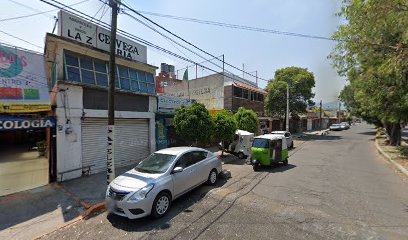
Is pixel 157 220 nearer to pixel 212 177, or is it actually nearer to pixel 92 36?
pixel 212 177

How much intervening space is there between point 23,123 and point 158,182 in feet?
18.8

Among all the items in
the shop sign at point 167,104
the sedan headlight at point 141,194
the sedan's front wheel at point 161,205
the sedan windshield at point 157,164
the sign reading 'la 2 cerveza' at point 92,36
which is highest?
the sign reading 'la 2 cerveza' at point 92,36

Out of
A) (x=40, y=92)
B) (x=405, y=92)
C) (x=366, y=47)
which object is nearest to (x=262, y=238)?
(x=366, y=47)

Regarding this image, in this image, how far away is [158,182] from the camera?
6.25m

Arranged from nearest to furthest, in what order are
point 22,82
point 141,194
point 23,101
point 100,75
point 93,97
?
point 141,194 → point 23,101 → point 22,82 → point 93,97 → point 100,75

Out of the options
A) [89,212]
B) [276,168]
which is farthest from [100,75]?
[276,168]

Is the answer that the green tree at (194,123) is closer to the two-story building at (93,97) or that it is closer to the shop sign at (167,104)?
the shop sign at (167,104)

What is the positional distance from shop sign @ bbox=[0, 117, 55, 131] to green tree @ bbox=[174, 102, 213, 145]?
581cm

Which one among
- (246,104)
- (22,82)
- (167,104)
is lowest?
(167,104)

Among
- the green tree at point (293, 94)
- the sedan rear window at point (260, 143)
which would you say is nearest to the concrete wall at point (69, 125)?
the sedan rear window at point (260, 143)

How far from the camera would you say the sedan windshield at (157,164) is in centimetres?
696

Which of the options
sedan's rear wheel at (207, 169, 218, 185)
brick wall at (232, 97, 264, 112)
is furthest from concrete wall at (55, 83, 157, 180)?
brick wall at (232, 97, 264, 112)

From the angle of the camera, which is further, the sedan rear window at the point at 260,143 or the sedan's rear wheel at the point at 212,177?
the sedan rear window at the point at 260,143

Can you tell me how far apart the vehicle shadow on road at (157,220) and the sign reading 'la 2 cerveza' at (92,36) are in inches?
326
